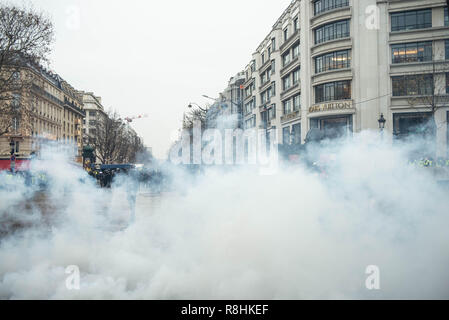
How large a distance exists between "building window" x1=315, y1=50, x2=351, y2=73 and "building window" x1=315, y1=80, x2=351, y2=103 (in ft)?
4.87

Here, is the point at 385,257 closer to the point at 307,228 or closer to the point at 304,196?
the point at 307,228

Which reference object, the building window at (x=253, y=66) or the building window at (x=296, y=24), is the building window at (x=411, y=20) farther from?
the building window at (x=253, y=66)

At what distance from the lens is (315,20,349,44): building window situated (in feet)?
86.5

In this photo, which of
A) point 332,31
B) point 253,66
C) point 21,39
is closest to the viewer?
point 21,39

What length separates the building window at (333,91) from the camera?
26.6 m

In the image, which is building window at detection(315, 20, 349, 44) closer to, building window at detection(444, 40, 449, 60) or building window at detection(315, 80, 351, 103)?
building window at detection(315, 80, 351, 103)

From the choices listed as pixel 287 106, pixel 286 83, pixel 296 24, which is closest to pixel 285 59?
pixel 286 83

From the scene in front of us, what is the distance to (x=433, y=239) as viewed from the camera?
484 centimetres

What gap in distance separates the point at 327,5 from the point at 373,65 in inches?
281

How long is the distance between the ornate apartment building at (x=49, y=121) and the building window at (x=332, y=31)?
24.9 meters

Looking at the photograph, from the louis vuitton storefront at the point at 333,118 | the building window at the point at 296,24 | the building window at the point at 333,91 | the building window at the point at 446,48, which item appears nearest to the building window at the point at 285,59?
the building window at the point at 296,24

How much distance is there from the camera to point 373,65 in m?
25.6

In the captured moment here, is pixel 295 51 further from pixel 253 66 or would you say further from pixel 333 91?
pixel 253 66
